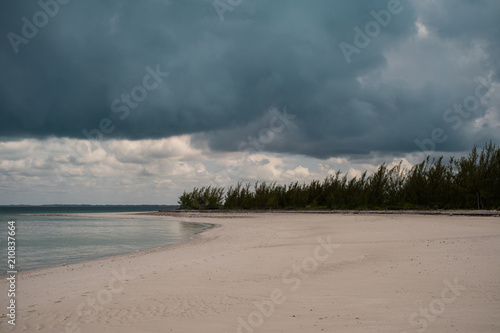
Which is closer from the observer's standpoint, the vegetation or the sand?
the sand

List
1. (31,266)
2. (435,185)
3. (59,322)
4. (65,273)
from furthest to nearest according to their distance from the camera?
(435,185) → (31,266) → (65,273) → (59,322)

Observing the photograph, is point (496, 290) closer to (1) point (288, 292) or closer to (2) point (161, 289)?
(1) point (288, 292)

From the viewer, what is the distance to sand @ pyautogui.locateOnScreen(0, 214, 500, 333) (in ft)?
19.9

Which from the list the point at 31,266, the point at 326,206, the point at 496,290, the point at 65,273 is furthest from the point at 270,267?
the point at 326,206

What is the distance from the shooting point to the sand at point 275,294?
239 inches

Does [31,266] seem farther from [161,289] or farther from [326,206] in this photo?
[326,206]

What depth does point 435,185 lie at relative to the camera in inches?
1764

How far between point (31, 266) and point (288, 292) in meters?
10.8

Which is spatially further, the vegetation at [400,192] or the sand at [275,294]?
the vegetation at [400,192]

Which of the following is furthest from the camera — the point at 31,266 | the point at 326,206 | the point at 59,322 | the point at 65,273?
the point at 326,206

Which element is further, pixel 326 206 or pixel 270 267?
pixel 326 206

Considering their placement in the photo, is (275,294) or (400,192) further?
(400,192)

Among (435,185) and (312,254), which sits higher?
(435,185)

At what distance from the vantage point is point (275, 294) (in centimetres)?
777
